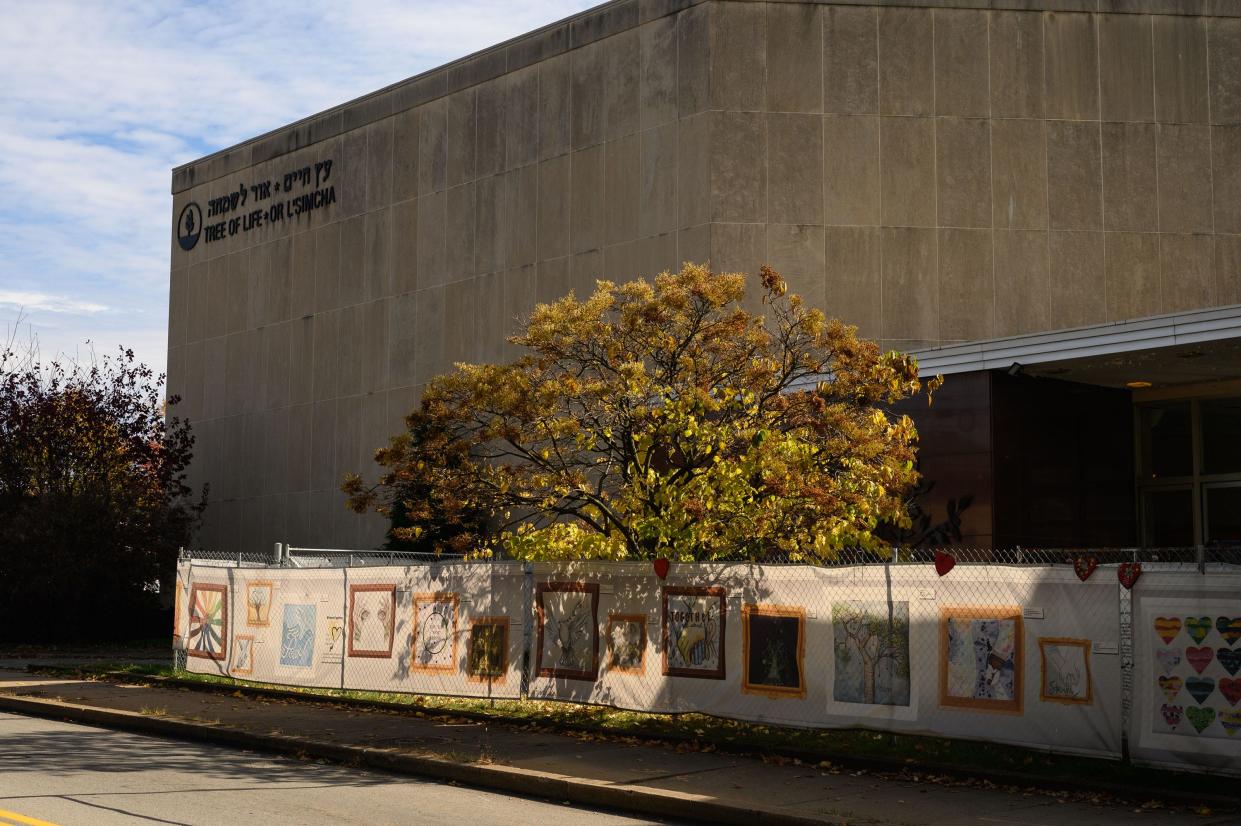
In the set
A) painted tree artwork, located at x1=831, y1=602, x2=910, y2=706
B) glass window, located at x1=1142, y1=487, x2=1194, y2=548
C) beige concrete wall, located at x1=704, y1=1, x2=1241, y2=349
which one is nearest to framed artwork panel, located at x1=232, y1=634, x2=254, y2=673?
painted tree artwork, located at x1=831, y1=602, x2=910, y2=706

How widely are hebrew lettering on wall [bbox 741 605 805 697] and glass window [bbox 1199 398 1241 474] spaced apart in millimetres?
13099

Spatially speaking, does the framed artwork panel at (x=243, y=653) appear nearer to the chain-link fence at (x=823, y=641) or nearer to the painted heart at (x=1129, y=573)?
the chain-link fence at (x=823, y=641)

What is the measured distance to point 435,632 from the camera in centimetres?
1839

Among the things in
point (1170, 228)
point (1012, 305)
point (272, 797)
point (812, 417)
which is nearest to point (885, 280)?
point (1012, 305)

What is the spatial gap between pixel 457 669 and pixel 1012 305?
660 inches

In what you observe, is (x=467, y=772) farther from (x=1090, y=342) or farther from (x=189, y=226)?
(x=189, y=226)

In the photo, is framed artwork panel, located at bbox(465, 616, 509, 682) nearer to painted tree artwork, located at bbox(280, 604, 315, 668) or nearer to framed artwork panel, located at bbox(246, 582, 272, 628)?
painted tree artwork, located at bbox(280, 604, 315, 668)

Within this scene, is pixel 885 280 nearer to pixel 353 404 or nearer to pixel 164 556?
pixel 353 404

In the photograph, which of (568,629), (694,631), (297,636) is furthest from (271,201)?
(694,631)

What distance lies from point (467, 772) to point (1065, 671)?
5757 millimetres

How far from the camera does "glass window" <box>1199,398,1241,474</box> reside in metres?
24.3

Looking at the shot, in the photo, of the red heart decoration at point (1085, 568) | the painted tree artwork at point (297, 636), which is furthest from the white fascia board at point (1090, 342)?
the painted tree artwork at point (297, 636)

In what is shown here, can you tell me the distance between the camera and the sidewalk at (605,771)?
11.2 metres

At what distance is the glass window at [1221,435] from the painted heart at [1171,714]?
539 inches
